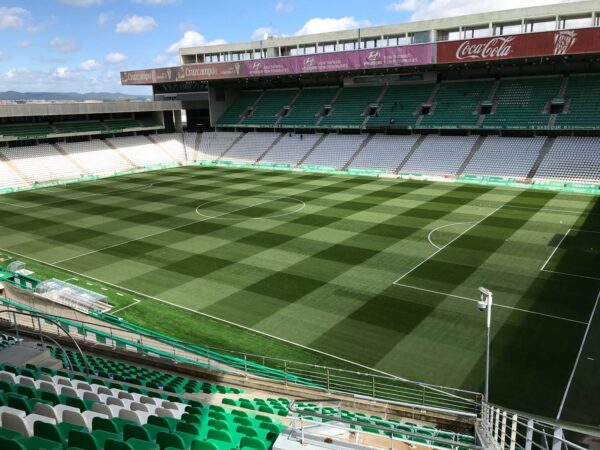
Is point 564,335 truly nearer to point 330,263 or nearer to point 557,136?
point 330,263

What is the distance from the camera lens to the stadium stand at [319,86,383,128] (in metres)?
58.3

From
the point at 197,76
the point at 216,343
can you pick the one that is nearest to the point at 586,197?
the point at 216,343

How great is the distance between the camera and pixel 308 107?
63844mm

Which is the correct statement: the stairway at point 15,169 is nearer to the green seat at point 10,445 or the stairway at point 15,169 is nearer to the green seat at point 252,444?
the green seat at point 252,444

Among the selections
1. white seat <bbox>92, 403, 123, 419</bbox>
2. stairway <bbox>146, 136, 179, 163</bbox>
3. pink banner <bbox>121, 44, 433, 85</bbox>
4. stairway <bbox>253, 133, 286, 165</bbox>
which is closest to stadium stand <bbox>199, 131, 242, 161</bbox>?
stairway <bbox>146, 136, 179, 163</bbox>

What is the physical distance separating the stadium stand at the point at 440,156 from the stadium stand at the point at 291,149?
14.1 m

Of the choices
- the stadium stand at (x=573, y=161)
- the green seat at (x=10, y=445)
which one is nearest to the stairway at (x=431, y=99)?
the stadium stand at (x=573, y=161)

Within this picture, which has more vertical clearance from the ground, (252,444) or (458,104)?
(458,104)

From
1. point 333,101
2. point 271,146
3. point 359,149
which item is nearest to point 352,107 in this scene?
point 333,101

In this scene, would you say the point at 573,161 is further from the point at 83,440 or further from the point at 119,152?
the point at 119,152

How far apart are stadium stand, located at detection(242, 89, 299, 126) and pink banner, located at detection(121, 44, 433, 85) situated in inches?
288

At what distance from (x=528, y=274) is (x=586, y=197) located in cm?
1938

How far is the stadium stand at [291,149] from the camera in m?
58.7

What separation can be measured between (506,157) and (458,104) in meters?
9.82
